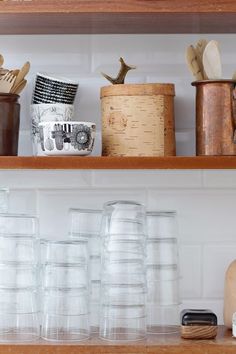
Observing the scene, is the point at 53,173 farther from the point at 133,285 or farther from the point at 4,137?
the point at 133,285

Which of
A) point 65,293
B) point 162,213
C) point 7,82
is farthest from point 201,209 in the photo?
point 7,82

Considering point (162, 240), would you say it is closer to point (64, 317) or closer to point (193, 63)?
point (64, 317)

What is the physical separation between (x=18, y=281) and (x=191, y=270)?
41 centimetres

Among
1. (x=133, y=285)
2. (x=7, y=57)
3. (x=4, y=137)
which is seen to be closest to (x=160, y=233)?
(x=133, y=285)

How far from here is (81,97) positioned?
178 centimetres

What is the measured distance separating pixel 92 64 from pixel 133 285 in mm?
503

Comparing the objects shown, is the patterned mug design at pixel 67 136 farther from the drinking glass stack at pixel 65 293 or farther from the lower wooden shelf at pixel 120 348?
the lower wooden shelf at pixel 120 348

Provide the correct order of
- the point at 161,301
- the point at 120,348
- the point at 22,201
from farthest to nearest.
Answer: the point at 22,201 < the point at 161,301 < the point at 120,348

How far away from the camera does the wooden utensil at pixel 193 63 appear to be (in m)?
1.61

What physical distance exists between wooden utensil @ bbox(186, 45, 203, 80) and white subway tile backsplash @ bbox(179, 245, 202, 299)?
38 cm

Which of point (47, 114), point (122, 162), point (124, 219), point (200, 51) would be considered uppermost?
point (200, 51)

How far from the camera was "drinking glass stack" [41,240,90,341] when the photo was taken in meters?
1.55

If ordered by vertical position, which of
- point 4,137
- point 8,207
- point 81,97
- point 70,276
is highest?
point 81,97

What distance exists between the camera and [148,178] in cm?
179
